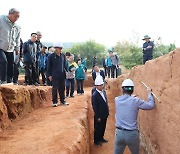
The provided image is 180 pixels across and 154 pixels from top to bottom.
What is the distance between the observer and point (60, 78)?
8.67 m

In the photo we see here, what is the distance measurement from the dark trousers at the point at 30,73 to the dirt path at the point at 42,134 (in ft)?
5.10

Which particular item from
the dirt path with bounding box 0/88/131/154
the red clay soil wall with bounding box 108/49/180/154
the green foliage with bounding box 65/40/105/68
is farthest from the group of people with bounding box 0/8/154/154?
the green foliage with bounding box 65/40/105/68

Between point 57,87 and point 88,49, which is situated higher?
point 88,49

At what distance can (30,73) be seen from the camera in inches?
383

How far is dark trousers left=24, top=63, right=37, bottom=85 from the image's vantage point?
31.3 ft

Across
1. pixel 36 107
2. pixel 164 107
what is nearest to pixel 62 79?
pixel 36 107

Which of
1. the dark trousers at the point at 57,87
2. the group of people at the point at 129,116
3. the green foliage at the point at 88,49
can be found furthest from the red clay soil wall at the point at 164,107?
the green foliage at the point at 88,49

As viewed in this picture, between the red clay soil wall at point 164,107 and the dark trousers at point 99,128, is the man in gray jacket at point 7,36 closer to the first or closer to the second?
the dark trousers at point 99,128

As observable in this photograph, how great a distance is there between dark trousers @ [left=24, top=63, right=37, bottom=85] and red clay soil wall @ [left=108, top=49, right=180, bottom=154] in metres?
3.96

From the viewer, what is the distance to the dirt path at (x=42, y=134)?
4.88m

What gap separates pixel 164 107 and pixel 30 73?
217 inches

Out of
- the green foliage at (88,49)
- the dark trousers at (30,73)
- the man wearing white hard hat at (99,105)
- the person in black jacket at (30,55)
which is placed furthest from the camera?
the green foliage at (88,49)

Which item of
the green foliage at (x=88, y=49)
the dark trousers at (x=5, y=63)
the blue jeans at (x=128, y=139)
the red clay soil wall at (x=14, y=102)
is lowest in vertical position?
the blue jeans at (x=128, y=139)

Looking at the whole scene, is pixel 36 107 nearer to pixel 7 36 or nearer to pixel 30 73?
pixel 30 73
